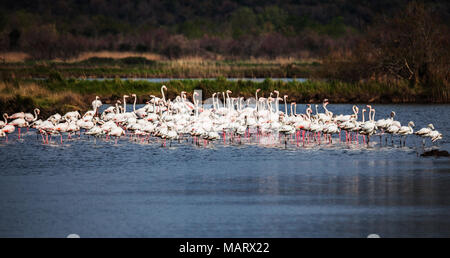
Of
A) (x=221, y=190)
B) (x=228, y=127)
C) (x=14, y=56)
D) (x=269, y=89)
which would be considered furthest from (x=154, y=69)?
(x=221, y=190)

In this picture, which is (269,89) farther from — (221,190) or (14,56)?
(14,56)

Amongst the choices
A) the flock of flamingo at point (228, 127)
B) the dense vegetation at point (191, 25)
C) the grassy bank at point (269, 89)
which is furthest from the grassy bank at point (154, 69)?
the flock of flamingo at point (228, 127)

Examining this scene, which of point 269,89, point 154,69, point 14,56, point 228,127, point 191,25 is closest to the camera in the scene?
point 228,127

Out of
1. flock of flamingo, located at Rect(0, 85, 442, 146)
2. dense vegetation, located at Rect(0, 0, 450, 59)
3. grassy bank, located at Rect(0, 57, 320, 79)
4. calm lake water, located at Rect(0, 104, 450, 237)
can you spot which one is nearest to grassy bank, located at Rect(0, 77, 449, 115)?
grassy bank, located at Rect(0, 57, 320, 79)

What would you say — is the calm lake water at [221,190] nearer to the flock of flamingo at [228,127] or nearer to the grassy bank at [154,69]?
the flock of flamingo at [228,127]

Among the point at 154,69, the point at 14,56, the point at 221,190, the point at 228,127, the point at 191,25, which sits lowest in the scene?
the point at 221,190

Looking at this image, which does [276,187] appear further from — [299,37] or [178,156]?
[299,37]

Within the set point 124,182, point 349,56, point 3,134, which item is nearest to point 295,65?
point 349,56

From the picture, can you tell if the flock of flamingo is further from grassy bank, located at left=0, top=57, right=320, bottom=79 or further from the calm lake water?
grassy bank, located at left=0, top=57, right=320, bottom=79

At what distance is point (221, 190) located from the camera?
50.8 feet

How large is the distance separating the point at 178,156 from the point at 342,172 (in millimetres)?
4535

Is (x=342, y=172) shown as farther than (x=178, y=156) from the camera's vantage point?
No
